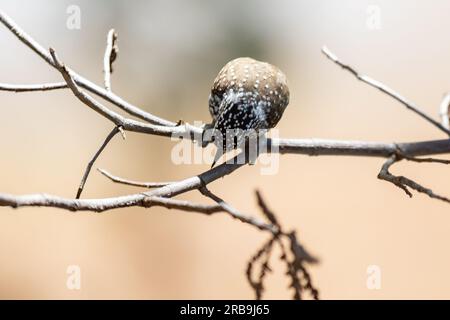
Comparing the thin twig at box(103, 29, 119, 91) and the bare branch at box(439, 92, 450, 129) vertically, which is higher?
the thin twig at box(103, 29, 119, 91)

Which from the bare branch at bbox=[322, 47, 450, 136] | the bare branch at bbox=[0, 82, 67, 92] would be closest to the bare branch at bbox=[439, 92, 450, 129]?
the bare branch at bbox=[322, 47, 450, 136]

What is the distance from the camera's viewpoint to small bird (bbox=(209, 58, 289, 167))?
2.23 metres

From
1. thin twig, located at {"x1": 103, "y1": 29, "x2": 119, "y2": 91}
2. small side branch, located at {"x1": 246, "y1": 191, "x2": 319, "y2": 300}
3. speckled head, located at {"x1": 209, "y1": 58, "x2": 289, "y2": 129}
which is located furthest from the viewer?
speckled head, located at {"x1": 209, "y1": 58, "x2": 289, "y2": 129}

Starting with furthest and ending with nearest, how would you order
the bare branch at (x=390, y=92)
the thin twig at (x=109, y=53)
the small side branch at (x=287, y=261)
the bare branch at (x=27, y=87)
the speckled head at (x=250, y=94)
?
the speckled head at (x=250, y=94) → the thin twig at (x=109, y=53) → the bare branch at (x=27, y=87) → the bare branch at (x=390, y=92) → the small side branch at (x=287, y=261)

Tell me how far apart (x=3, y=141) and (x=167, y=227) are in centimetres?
418

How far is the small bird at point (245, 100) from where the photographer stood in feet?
7.31

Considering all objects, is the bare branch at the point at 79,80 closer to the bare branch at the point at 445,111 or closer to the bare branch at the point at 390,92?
the bare branch at the point at 390,92

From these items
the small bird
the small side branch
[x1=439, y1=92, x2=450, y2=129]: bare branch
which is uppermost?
the small bird

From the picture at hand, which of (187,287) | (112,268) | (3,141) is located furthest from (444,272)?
(3,141)

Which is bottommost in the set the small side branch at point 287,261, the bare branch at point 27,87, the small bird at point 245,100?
the small side branch at point 287,261

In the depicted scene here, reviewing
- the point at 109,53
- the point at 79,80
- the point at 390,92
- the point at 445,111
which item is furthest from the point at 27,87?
→ the point at 445,111

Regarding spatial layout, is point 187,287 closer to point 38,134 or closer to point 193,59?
point 38,134

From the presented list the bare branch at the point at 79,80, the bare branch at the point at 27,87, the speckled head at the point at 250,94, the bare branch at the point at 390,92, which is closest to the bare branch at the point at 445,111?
the bare branch at the point at 390,92

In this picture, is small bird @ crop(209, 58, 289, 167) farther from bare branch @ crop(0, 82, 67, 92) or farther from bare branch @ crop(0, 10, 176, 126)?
bare branch @ crop(0, 82, 67, 92)
